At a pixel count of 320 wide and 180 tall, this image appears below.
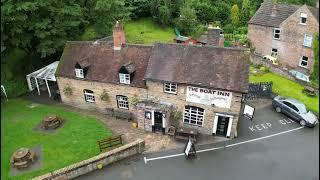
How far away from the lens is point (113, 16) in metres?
41.4

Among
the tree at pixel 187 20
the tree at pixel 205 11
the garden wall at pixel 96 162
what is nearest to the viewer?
the garden wall at pixel 96 162

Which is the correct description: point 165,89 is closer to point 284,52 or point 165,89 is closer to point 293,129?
point 293,129

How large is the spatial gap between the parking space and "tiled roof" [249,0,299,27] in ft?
50.9

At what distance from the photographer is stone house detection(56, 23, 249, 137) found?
90.3 ft

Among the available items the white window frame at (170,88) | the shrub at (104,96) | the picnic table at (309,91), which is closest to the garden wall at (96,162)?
the white window frame at (170,88)

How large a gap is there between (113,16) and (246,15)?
107 feet

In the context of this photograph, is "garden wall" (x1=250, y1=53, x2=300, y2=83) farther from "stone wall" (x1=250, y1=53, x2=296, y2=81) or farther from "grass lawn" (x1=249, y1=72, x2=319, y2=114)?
"grass lawn" (x1=249, y1=72, x2=319, y2=114)

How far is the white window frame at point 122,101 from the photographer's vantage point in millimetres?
31323

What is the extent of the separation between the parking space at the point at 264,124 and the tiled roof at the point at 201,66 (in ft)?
18.8

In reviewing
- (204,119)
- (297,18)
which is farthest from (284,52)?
(204,119)

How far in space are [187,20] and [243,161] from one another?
123 feet

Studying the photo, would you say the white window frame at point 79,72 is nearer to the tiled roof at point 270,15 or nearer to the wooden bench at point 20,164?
the wooden bench at point 20,164

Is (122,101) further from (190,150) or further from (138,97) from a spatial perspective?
(190,150)

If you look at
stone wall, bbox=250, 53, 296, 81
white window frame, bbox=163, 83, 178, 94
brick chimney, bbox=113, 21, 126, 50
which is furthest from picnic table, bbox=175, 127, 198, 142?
stone wall, bbox=250, 53, 296, 81
